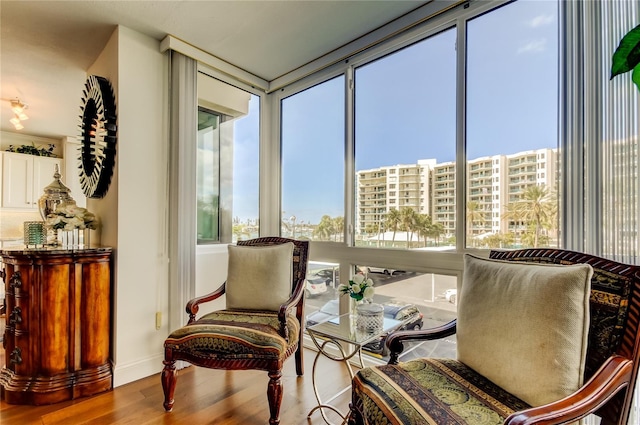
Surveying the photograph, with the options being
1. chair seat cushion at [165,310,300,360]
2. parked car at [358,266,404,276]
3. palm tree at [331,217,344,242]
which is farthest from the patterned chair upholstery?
palm tree at [331,217,344,242]

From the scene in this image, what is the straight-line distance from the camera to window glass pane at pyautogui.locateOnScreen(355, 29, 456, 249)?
210 centimetres

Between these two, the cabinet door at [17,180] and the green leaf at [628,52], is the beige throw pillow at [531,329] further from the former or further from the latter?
the cabinet door at [17,180]

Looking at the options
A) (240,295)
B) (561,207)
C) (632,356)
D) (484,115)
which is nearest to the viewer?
(632,356)

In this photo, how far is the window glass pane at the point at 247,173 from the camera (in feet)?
10.1

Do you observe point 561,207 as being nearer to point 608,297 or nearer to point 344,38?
point 608,297

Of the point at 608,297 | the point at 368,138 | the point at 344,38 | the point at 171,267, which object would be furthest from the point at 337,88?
the point at 608,297

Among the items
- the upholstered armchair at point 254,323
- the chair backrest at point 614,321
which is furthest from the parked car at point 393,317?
the chair backrest at point 614,321

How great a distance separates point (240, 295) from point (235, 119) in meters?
1.76

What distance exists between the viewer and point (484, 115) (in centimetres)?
194

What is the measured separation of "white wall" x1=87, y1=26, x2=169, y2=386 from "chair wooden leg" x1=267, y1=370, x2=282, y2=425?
125 centimetres

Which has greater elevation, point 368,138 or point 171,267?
point 368,138

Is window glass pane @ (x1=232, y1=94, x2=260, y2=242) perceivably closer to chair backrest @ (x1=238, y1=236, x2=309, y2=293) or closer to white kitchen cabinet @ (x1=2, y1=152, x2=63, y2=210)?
chair backrest @ (x1=238, y1=236, x2=309, y2=293)

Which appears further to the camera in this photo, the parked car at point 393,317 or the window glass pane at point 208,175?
the window glass pane at point 208,175

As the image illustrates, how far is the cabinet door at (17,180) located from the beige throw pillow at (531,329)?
599 centimetres
